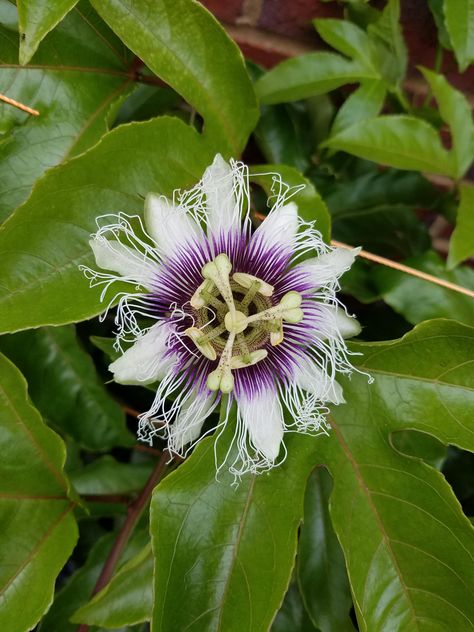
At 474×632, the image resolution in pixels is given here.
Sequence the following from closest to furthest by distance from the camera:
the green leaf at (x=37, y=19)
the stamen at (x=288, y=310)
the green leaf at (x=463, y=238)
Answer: the green leaf at (x=37, y=19)
the stamen at (x=288, y=310)
the green leaf at (x=463, y=238)

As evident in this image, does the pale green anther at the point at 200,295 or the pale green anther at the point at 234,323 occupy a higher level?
the pale green anther at the point at 200,295

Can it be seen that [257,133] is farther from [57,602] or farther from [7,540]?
[57,602]

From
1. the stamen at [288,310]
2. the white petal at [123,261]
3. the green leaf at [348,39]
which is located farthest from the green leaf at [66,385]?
the green leaf at [348,39]

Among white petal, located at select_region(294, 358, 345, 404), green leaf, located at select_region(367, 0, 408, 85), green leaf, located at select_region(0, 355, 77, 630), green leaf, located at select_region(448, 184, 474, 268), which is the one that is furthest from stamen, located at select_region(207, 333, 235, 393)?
green leaf, located at select_region(367, 0, 408, 85)

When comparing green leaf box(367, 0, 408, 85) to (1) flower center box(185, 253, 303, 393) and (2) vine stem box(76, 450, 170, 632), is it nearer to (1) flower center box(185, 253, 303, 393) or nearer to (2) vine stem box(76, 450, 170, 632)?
(1) flower center box(185, 253, 303, 393)

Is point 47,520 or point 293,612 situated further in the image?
point 293,612

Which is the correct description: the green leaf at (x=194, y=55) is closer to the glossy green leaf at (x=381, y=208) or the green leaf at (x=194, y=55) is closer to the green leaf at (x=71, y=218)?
the green leaf at (x=71, y=218)

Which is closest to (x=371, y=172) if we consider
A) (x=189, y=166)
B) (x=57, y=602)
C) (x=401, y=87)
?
(x=401, y=87)
